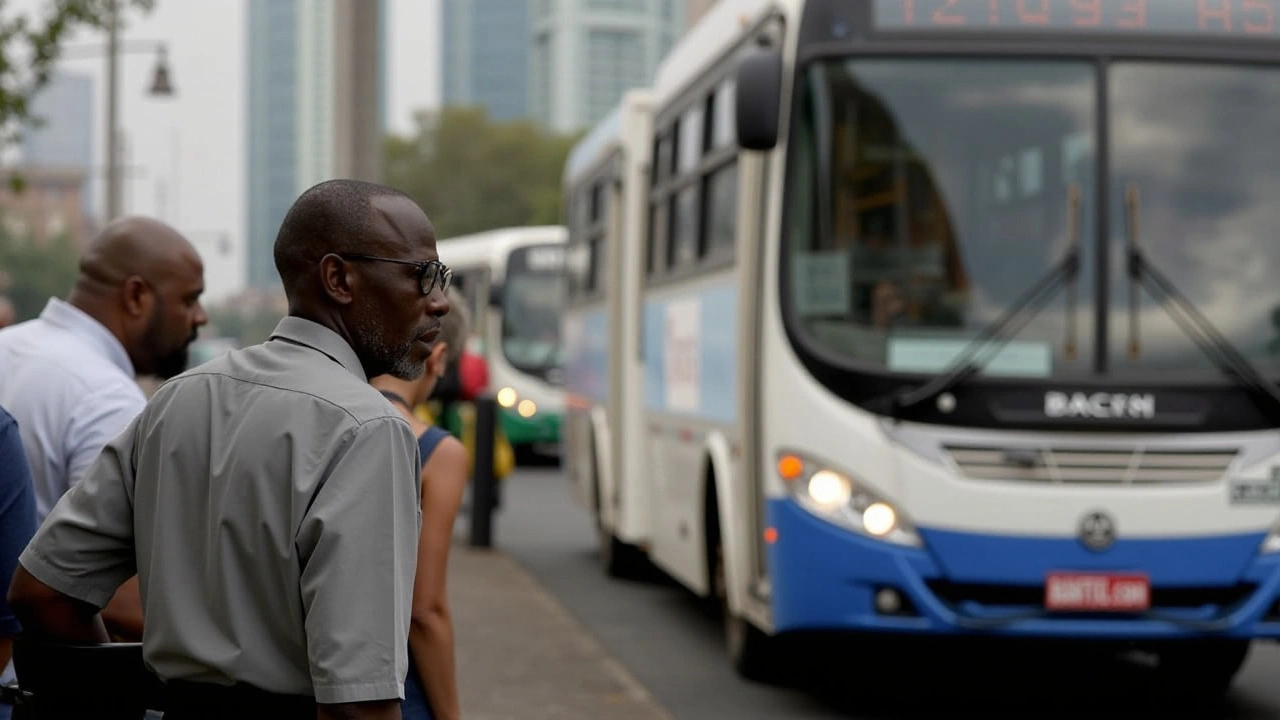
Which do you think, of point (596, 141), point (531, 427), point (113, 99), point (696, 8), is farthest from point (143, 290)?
point (696, 8)

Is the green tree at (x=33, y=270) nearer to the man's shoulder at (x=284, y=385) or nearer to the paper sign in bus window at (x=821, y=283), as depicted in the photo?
the paper sign in bus window at (x=821, y=283)

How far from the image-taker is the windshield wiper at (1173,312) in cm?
823

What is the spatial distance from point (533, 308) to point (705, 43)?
18.6 metres

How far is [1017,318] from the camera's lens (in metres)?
8.27

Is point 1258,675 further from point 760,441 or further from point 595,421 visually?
point 595,421

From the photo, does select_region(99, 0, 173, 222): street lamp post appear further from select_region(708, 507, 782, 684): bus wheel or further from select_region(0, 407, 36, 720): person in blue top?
select_region(0, 407, 36, 720): person in blue top

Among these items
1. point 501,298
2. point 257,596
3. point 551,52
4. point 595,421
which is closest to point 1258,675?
point 595,421

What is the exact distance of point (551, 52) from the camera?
173625 mm

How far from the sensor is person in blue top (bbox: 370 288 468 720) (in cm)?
396

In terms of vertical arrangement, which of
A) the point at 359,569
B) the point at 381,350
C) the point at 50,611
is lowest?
the point at 50,611

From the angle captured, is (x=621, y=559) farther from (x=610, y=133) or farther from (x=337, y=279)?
(x=337, y=279)

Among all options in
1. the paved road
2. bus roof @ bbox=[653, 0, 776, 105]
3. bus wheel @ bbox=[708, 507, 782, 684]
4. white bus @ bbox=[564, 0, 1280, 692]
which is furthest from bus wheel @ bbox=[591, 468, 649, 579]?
white bus @ bbox=[564, 0, 1280, 692]

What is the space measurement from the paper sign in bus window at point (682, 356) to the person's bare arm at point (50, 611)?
7.36m

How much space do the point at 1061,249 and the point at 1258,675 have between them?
3135 mm
